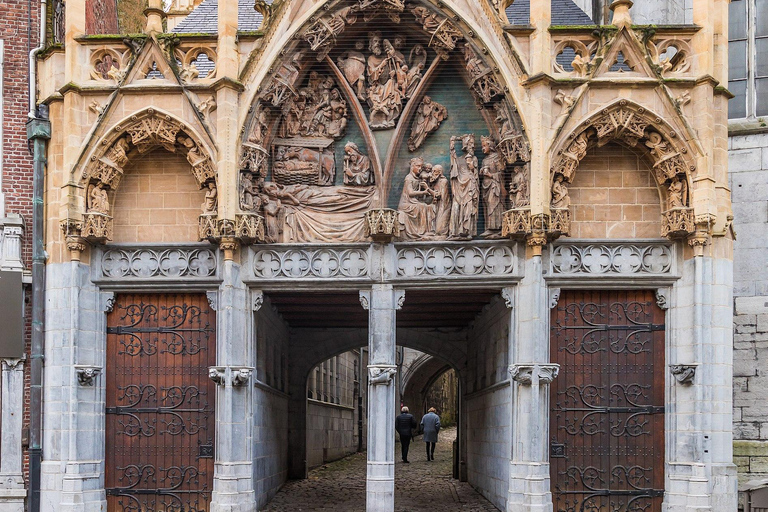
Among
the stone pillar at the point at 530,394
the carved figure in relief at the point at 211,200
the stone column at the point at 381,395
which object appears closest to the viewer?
the stone pillar at the point at 530,394

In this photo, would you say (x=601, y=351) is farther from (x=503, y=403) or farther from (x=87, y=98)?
(x=87, y=98)

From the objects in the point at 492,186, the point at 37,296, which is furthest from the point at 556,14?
the point at 37,296

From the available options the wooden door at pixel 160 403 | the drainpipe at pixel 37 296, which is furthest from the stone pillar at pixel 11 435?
the wooden door at pixel 160 403

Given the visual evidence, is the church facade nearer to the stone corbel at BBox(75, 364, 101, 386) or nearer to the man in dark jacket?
the stone corbel at BBox(75, 364, 101, 386)

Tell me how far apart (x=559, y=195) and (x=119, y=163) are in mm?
6228

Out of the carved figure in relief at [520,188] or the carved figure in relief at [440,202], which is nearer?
the carved figure in relief at [520,188]

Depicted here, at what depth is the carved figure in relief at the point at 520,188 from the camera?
47.5 feet

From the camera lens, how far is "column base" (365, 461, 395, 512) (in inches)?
564

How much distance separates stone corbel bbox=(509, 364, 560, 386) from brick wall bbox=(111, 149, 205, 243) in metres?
4.96

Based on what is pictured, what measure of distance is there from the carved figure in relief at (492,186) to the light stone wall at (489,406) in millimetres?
1271

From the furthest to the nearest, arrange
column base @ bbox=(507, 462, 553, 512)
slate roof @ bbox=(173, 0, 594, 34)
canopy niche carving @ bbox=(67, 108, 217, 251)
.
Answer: slate roof @ bbox=(173, 0, 594, 34), canopy niche carving @ bbox=(67, 108, 217, 251), column base @ bbox=(507, 462, 553, 512)

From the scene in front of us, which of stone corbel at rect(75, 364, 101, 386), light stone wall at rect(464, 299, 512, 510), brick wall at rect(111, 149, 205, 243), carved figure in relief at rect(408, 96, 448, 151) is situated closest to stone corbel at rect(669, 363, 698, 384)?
light stone wall at rect(464, 299, 512, 510)

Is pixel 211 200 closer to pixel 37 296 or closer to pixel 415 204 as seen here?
pixel 37 296

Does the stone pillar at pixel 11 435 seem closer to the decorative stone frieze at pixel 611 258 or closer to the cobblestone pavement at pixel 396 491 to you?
the cobblestone pavement at pixel 396 491
